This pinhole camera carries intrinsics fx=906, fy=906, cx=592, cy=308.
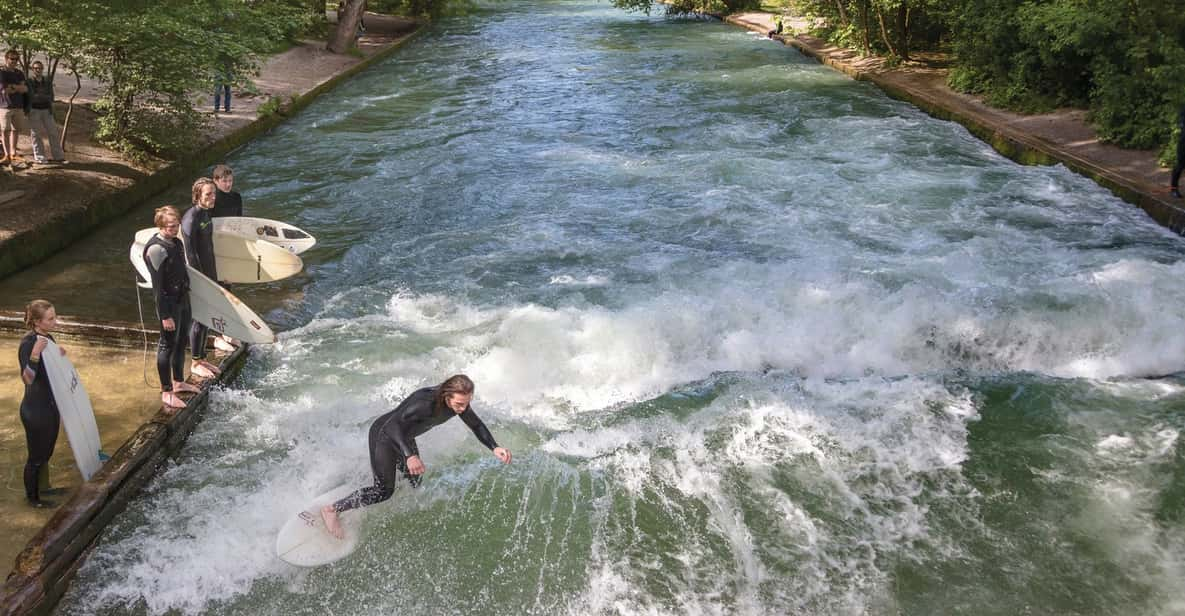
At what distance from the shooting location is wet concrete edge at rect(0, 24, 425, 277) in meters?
11.6

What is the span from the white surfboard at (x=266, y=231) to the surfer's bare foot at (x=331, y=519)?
4.35 m

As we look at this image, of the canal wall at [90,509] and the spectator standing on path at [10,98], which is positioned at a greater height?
the spectator standing on path at [10,98]

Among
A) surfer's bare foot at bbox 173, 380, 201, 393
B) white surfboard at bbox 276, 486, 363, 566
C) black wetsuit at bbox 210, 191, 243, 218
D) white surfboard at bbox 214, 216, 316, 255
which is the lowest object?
white surfboard at bbox 276, 486, 363, 566

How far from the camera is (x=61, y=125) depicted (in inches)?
615

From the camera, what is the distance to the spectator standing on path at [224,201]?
924 centimetres

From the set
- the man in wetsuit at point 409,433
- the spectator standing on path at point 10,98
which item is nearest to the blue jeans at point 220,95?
the spectator standing on path at point 10,98

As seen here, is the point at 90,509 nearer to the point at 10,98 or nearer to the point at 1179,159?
the point at 10,98

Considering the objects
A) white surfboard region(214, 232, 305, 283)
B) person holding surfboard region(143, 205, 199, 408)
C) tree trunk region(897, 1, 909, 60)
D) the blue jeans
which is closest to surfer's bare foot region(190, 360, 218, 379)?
person holding surfboard region(143, 205, 199, 408)

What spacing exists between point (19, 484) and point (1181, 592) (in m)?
8.76

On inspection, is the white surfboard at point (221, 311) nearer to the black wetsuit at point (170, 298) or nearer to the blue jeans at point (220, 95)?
the black wetsuit at point (170, 298)

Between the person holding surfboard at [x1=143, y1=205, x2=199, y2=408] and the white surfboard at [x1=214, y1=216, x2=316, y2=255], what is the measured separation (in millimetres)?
1943

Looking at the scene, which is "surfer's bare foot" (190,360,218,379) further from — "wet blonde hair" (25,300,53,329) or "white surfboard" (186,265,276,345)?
"wet blonde hair" (25,300,53,329)

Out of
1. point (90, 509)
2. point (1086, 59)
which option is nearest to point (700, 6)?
point (1086, 59)

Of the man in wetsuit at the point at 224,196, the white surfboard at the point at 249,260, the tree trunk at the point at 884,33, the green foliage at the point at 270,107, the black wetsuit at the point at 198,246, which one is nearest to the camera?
the black wetsuit at the point at 198,246
